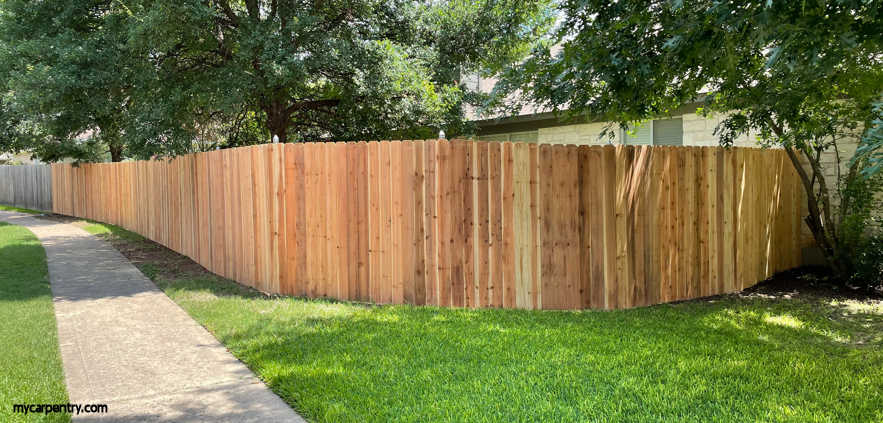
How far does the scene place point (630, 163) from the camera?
6973mm

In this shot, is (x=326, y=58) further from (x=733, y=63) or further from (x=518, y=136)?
(x=733, y=63)

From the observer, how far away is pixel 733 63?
17.4 feet

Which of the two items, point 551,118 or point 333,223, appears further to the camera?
point 551,118

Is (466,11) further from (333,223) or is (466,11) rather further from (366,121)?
(333,223)

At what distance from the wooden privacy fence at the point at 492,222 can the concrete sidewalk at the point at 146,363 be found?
5.27ft

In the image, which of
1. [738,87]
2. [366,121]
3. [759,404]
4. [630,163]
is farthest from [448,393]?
[366,121]

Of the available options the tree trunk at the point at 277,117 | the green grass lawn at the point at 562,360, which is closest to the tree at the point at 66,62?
the tree trunk at the point at 277,117

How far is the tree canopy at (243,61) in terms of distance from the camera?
9758 mm

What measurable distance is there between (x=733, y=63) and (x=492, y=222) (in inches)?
109

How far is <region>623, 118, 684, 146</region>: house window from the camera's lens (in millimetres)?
11328

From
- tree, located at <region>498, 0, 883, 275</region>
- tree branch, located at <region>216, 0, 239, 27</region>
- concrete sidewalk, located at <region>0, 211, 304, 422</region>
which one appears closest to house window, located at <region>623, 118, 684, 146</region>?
tree, located at <region>498, 0, 883, 275</region>

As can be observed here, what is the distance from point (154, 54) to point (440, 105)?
536 cm

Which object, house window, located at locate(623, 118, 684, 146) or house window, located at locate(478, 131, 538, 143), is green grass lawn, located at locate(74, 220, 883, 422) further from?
house window, located at locate(478, 131, 538, 143)

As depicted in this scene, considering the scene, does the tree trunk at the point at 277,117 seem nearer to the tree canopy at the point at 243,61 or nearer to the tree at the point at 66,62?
the tree canopy at the point at 243,61
